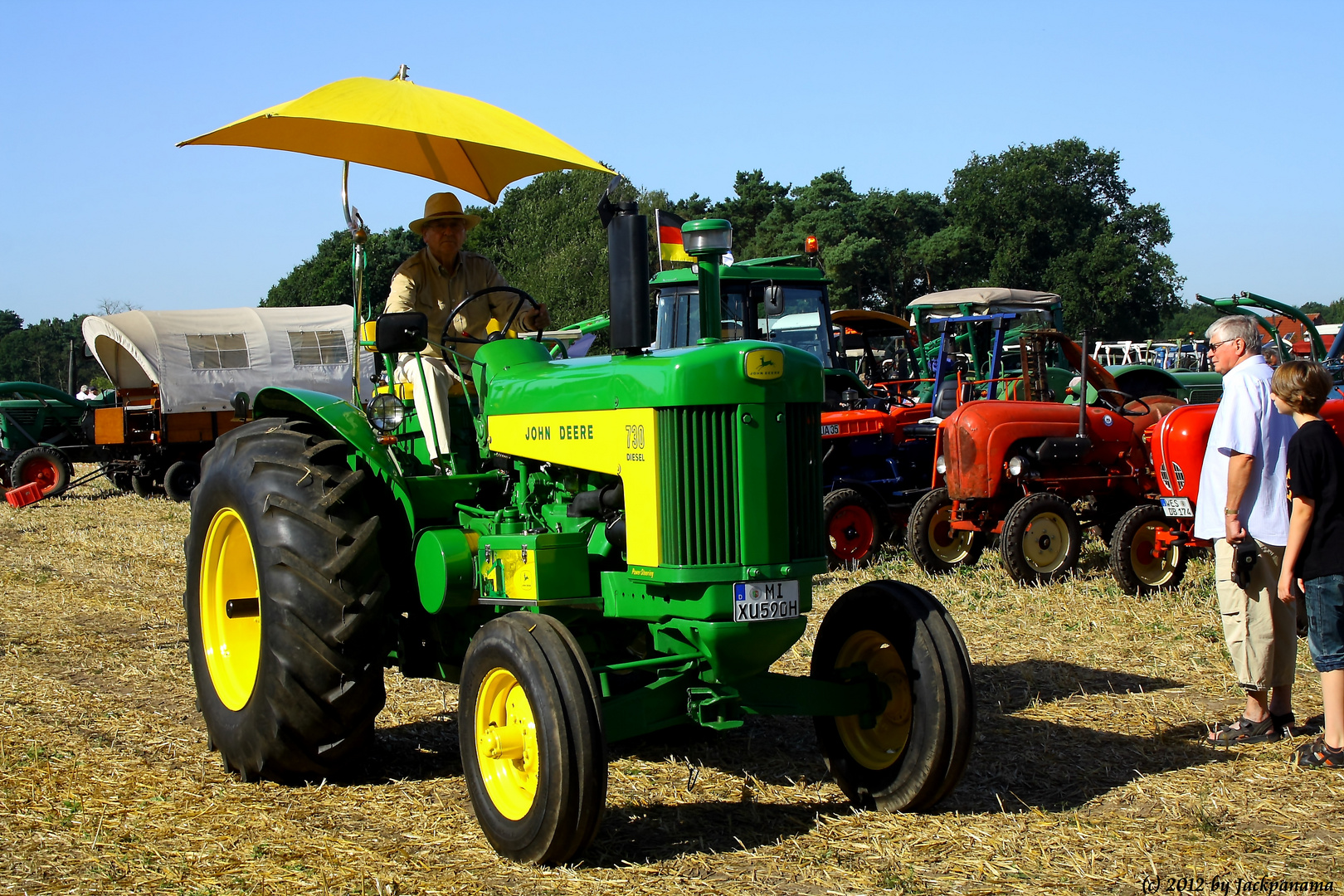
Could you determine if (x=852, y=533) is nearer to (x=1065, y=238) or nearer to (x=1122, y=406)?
(x=1122, y=406)

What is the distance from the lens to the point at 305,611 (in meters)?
4.25

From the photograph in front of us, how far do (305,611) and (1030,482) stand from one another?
21.2 feet

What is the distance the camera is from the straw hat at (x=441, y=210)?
5.28 m

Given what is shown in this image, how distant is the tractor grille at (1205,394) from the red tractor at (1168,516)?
8816 mm

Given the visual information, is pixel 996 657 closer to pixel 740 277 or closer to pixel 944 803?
pixel 944 803

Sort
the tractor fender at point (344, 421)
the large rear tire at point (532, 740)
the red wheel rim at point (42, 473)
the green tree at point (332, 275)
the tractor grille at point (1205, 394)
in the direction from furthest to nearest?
the green tree at point (332, 275), the tractor grille at point (1205, 394), the red wheel rim at point (42, 473), the tractor fender at point (344, 421), the large rear tire at point (532, 740)

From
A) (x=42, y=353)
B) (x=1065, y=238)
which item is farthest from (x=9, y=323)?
(x=1065, y=238)

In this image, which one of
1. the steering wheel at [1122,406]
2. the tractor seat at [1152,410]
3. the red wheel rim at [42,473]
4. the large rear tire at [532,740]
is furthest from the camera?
the red wheel rim at [42,473]

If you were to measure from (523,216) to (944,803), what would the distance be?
140ft

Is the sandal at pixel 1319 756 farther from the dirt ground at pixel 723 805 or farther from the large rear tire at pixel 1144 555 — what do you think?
the large rear tire at pixel 1144 555

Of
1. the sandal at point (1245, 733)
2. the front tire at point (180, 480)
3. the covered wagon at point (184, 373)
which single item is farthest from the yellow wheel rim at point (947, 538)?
the front tire at point (180, 480)

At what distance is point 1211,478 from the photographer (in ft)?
16.7

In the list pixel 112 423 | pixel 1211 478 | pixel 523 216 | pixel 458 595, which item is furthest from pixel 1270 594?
pixel 523 216

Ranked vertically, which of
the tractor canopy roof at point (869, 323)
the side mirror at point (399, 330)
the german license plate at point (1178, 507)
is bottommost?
the german license plate at point (1178, 507)
